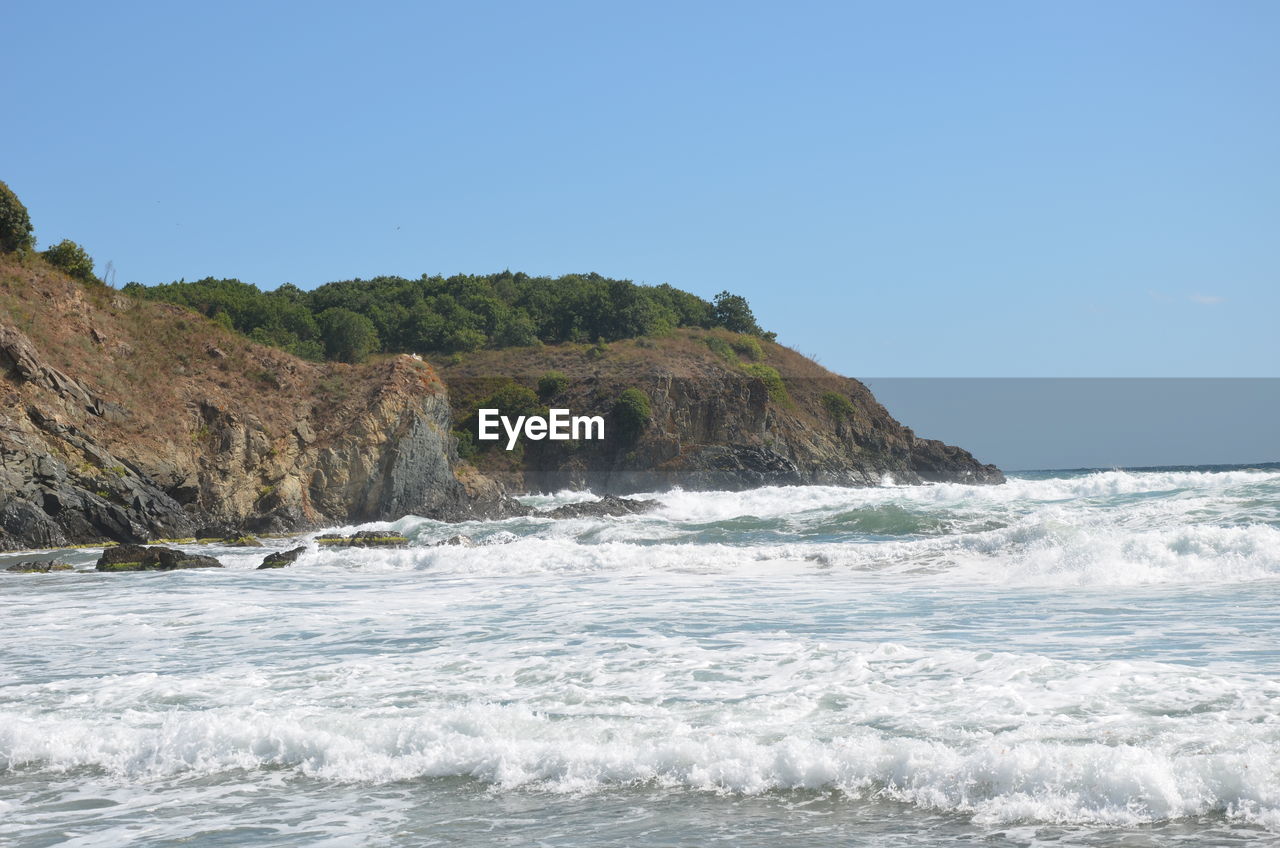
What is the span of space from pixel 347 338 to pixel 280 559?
4022cm

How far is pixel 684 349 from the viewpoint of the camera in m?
66.9

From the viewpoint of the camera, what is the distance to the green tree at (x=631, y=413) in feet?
182

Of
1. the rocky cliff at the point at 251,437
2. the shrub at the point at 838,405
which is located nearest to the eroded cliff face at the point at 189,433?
the rocky cliff at the point at 251,437

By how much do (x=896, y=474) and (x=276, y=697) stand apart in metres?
55.5

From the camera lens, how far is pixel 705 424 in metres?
58.4

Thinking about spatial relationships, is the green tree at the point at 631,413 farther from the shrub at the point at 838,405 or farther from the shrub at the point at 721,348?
the shrub at the point at 838,405

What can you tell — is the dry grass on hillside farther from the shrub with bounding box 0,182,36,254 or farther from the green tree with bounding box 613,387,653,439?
the green tree with bounding box 613,387,653,439

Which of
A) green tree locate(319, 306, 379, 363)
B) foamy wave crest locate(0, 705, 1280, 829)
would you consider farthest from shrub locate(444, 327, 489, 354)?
foamy wave crest locate(0, 705, 1280, 829)

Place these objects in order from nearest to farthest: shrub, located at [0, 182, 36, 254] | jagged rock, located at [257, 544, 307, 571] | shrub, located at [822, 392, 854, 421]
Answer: jagged rock, located at [257, 544, 307, 571] < shrub, located at [0, 182, 36, 254] < shrub, located at [822, 392, 854, 421]

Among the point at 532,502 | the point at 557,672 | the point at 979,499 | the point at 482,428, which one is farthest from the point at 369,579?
the point at 482,428

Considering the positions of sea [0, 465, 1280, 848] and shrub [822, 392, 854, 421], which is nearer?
sea [0, 465, 1280, 848]

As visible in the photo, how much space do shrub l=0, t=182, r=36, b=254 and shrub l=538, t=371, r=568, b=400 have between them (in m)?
29.3

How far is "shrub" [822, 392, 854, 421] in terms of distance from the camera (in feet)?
213
